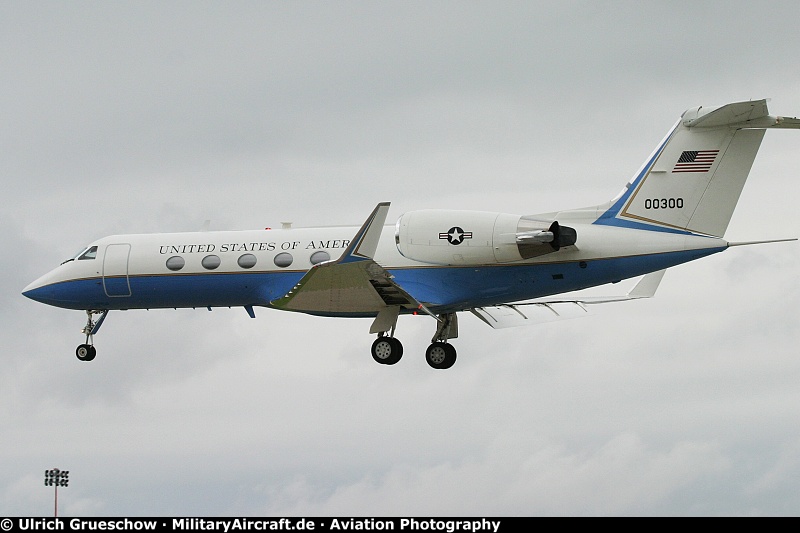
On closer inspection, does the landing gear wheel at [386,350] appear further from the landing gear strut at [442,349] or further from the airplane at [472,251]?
the landing gear strut at [442,349]

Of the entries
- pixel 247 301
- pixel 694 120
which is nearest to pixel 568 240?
pixel 694 120

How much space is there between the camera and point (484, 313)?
34.8 meters

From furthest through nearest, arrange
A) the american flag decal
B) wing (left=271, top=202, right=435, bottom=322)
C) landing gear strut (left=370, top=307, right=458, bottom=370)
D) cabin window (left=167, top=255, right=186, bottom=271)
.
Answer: cabin window (left=167, top=255, right=186, bottom=271)
landing gear strut (left=370, top=307, right=458, bottom=370)
the american flag decal
wing (left=271, top=202, right=435, bottom=322)

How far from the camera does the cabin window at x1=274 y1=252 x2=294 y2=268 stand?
105ft

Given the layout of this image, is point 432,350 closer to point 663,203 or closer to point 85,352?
point 663,203

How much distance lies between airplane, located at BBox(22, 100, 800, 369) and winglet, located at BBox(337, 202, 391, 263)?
26 mm

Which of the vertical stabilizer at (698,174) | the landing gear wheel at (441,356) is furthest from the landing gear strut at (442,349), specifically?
the vertical stabilizer at (698,174)

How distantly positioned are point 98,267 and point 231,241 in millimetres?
3740

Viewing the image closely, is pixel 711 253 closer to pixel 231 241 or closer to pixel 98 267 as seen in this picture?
pixel 231 241

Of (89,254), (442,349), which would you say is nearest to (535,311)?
(442,349)

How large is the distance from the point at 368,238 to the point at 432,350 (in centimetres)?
508

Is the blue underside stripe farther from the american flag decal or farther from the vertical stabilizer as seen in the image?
the american flag decal

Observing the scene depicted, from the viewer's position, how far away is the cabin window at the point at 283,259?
105 feet

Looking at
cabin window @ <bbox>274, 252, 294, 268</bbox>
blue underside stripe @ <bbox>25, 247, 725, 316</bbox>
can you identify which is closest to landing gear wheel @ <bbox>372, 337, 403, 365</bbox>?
blue underside stripe @ <bbox>25, 247, 725, 316</bbox>
